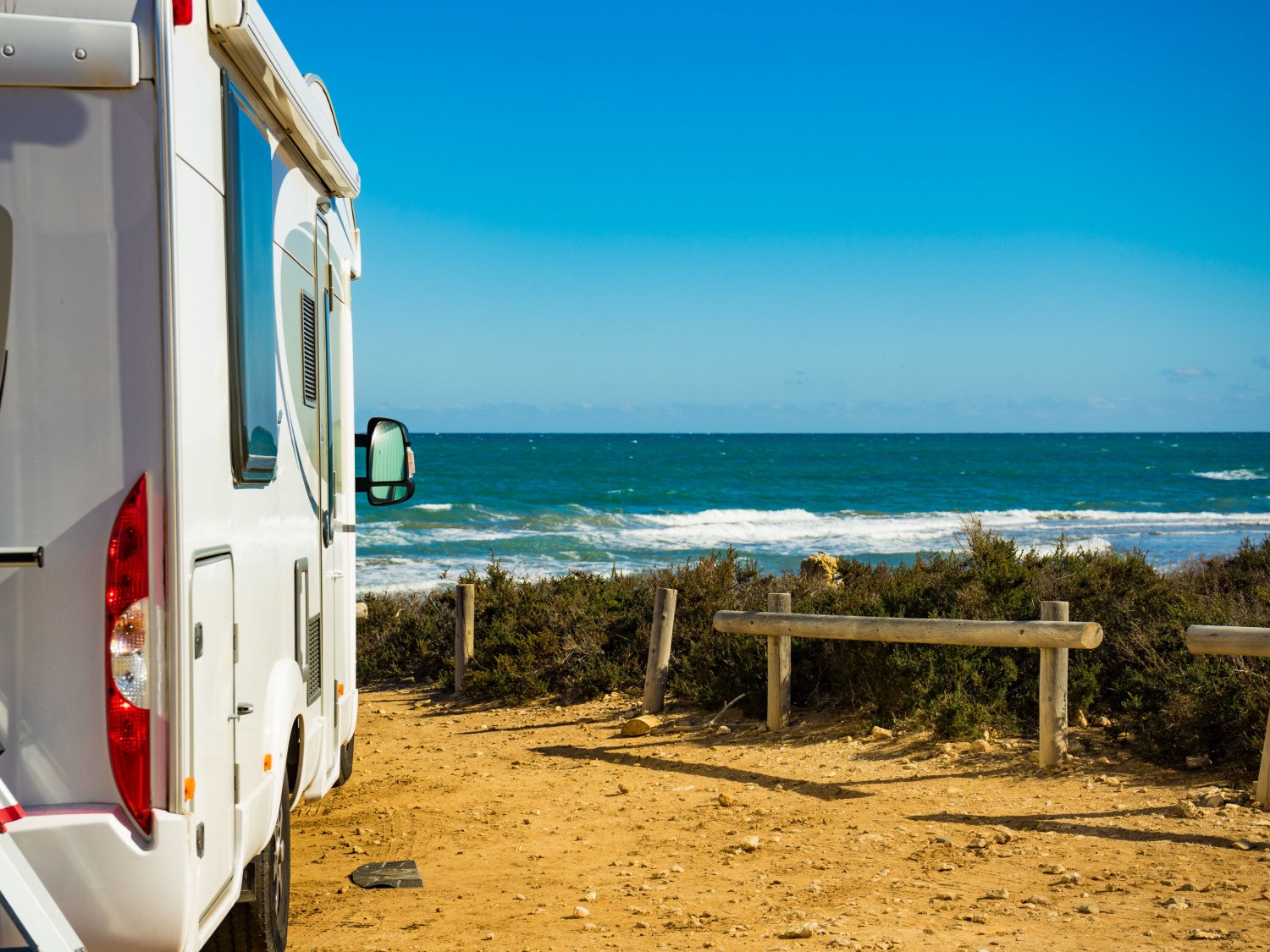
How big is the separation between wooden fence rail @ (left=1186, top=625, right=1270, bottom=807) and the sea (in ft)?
25.3

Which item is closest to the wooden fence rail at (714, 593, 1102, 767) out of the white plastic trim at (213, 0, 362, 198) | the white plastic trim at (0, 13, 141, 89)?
the white plastic trim at (213, 0, 362, 198)

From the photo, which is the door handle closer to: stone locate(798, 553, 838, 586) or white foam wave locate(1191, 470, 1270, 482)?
stone locate(798, 553, 838, 586)

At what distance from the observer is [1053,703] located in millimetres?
6840

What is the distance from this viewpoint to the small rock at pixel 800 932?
4430 mm

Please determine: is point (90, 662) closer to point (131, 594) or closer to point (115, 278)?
point (131, 594)

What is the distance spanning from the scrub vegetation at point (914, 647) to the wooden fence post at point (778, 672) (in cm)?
43

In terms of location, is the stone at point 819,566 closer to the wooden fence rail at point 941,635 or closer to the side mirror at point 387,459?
the wooden fence rail at point 941,635

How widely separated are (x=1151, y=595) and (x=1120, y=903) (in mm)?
4135

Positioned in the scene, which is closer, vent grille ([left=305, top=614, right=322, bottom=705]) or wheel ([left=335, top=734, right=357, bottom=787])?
vent grille ([left=305, top=614, right=322, bottom=705])

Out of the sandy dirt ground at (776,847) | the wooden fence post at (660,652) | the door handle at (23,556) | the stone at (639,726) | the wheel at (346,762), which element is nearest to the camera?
the door handle at (23,556)

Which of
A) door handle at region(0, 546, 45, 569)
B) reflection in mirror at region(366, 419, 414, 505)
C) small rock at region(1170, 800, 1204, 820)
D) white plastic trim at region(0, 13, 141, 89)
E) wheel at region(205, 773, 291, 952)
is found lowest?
small rock at region(1170, 800, 1204, 820)

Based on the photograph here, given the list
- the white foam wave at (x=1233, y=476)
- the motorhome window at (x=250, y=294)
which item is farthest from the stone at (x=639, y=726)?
the white foam wave at (x=1233, y=476)

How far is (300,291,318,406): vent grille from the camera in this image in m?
4.17

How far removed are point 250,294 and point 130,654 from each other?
1.09m
